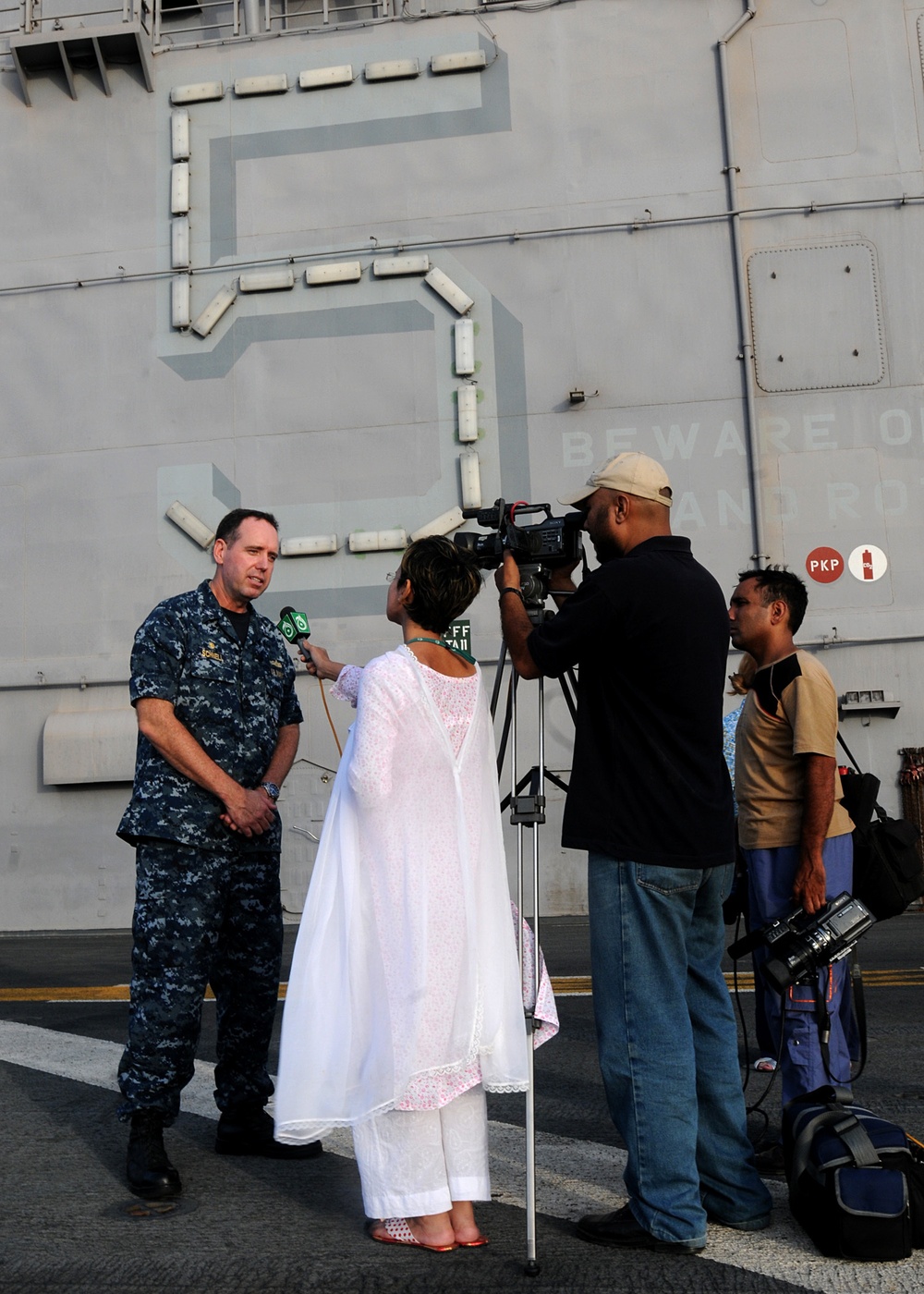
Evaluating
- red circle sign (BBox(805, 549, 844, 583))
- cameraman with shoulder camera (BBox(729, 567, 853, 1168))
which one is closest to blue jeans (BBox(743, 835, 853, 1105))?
cameraman with shoulder camera (BBox(729, 567, 853, 1168))

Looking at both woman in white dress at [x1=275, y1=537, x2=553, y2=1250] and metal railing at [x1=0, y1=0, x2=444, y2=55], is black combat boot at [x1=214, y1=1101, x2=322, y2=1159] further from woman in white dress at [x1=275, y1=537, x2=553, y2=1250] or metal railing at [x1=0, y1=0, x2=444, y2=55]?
metal railing at [x1=0, y1=0, x2=444, y2=55]

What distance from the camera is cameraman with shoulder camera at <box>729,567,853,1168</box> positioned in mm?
3578

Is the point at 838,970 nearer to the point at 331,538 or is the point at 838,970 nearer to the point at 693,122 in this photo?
the point at 331,538

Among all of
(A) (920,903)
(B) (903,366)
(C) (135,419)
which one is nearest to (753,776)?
A: (A) (920,903)

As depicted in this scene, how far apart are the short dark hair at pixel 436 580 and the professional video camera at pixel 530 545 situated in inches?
3.3

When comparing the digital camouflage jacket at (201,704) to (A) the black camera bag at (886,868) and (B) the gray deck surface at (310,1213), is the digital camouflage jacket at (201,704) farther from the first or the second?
(A) the black camera bag at (886,868)

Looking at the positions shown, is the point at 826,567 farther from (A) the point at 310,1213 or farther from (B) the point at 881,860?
(A) the point at 310,1213

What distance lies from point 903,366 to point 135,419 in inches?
307

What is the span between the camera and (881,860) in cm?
386

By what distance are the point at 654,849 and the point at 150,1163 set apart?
173 cm

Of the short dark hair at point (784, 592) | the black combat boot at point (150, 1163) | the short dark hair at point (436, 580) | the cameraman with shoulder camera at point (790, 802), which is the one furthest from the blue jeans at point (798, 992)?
the black combat boot at point (150, 1163)

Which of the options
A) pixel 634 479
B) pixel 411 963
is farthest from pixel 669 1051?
pixel 634 479

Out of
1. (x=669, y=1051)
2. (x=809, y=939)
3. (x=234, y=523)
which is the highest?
(x=234, y=523)

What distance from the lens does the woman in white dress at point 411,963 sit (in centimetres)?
293
